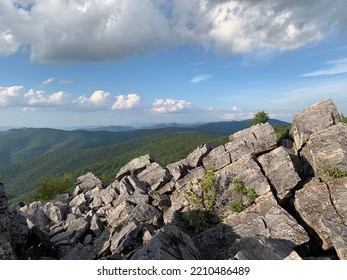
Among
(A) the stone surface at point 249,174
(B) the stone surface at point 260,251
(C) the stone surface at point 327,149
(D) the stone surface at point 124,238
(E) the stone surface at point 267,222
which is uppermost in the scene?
(C) the stone surface at point 327,149

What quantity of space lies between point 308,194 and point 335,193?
89.8 inches

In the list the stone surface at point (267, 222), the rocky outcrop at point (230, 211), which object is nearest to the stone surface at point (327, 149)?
the rocky outcrop at point (230, 211)

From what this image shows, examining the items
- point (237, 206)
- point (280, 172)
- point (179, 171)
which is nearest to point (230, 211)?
point (237, 206)

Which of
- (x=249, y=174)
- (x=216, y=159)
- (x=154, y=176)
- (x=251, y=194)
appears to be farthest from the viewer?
(x=154, y=176)

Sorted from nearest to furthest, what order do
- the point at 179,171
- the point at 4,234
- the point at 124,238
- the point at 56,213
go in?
the point at 4,234
the point at 124,238
the point at 179,171
the point at 56,213

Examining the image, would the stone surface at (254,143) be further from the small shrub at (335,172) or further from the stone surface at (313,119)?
Answer: the small shrub at (335,172)

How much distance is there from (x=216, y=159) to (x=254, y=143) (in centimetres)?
559

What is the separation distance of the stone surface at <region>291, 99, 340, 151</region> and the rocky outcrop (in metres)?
0.11

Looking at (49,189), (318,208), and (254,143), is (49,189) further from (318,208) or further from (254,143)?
(318,208)

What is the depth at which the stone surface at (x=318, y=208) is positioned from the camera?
25797mm

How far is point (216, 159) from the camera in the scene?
41688 mm

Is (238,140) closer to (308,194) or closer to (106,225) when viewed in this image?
(308,194)

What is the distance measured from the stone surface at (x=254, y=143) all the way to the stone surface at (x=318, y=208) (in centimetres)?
1135
